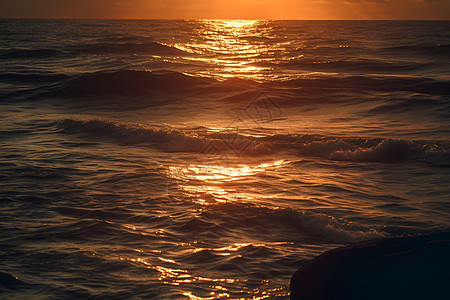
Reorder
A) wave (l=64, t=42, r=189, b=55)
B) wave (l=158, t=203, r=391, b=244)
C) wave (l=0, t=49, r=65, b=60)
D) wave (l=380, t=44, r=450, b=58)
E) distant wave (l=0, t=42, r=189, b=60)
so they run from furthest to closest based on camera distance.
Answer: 1. wave (l=64, t=42, r=189, b=55)
2. distant wave (l=0, t=42, r=189, b=60)
3. wave (l=380, t=44, r=450, b=58)
4. wave (l=0, t=49, r=65, b=60)
5. wave (l=158, t=203, r=391, b=244)

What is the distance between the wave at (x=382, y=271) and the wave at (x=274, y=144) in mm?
5340

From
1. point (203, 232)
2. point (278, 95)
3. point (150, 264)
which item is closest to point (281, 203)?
point (203, 232)

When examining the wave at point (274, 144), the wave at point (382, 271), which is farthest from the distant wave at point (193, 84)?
the wave at point (382, 271)

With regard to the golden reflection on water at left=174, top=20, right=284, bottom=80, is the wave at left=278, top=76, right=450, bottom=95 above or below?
below

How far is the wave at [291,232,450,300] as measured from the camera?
3.25 metres

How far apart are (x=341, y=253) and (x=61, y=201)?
3917mm

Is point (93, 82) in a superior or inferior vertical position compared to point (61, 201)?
superior

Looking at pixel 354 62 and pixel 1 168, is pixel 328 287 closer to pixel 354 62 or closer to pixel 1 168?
pixel 1 168

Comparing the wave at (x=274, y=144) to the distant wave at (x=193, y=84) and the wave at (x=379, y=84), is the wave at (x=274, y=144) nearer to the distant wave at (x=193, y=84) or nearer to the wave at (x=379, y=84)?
the distant wave at (x=193, y=84)

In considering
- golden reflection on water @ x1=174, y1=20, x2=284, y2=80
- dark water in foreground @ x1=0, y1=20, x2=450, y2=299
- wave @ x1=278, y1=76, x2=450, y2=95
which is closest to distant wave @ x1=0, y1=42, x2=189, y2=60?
golden reflection on water @ x1=174, y1=20, x2=284, y2=80

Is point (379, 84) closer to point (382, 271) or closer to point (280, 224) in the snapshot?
point (280, 224)

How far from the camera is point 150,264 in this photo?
4.66m

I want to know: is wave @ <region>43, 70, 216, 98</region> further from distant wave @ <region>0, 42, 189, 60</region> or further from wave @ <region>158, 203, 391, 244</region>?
wave @ <region>158, 203, 391, 244</region>

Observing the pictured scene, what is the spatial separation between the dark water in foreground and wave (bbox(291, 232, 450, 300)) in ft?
2.27
